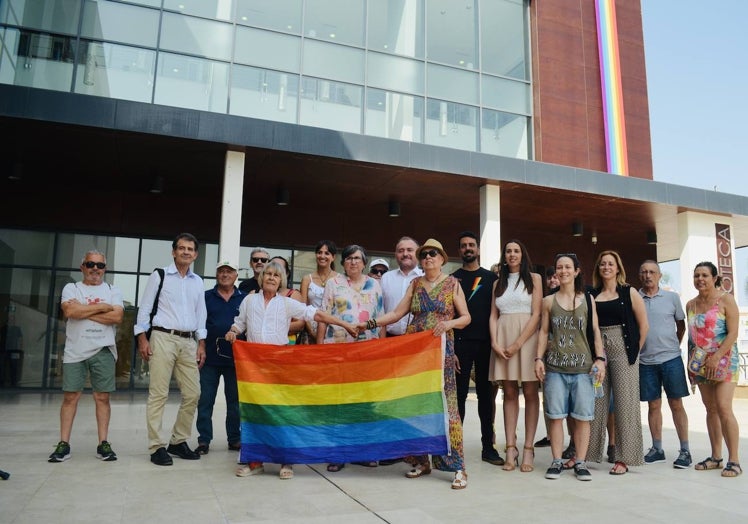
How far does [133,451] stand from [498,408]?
6.62 meters

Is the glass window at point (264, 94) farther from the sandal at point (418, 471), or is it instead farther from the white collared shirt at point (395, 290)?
the sandal at point (418, 471)

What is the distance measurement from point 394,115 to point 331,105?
4.70ft

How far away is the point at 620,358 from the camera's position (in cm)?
511

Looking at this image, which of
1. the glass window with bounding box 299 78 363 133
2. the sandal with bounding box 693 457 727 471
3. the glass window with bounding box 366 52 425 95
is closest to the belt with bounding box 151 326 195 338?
the sandal with bounding box 693 457 727 471

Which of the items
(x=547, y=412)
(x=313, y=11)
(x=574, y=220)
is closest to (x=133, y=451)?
(x=547, y=412)

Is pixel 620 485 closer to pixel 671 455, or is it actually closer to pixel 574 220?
pixel 671 455

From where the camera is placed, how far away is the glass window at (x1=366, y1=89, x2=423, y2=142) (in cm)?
1241

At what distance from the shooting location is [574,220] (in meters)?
14.7

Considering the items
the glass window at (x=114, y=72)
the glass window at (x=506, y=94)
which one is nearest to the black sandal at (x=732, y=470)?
the glass window at (x=506, y=94)

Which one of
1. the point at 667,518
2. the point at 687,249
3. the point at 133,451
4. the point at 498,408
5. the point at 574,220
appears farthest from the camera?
the point at 574,220

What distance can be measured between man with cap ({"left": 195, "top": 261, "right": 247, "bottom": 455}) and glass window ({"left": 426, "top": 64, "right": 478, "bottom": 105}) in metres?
8.75

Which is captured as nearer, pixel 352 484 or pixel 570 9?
pixel 352 484

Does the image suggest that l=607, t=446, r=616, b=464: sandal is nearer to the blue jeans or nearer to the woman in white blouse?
the woman in white blouse

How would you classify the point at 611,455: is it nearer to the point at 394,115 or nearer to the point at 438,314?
the point at 438,314
